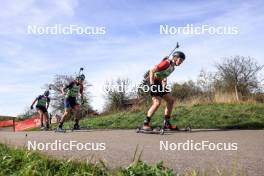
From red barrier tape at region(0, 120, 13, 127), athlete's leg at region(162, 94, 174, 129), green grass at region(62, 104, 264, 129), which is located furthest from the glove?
red barrier tape at region(0, 120, 13, 127)

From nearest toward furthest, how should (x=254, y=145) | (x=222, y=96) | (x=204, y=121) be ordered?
(x=254, y=145), (x=204, y=121), (x=222, y=96)

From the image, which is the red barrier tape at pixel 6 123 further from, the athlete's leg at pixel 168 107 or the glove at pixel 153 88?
the glove at pixel 153 88

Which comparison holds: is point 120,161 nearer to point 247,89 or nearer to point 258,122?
point 258,122

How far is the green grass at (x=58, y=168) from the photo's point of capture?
3.60 metres

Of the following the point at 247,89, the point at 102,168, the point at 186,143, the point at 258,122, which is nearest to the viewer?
the point at 102,168

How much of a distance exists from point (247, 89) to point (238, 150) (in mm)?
37813

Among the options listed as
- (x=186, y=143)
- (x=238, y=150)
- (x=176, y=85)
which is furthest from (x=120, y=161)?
(x=176, y=85)

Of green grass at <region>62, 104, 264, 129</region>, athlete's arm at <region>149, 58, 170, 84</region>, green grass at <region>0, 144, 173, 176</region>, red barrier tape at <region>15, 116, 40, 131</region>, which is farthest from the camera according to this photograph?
red barrier tape at <region>15, 116, 40, 131</region>

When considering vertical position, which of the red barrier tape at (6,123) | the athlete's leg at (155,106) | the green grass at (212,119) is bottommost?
the red barrier tape at (6,123)

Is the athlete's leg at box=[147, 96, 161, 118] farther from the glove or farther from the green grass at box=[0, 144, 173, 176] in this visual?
the green grass at box=[0, 144, 173, 176]

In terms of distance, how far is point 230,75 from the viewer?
140ft

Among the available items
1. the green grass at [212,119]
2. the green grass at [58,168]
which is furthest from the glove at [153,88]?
the green grass at [58,168]

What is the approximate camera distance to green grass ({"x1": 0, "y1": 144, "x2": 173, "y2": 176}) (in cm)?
360

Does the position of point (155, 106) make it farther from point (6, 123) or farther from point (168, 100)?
point (6, 123)
